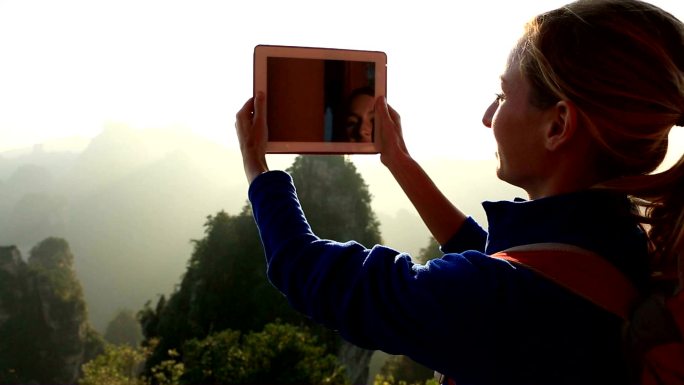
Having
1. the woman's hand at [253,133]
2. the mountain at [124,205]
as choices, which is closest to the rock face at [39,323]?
the mountain at [124,205]

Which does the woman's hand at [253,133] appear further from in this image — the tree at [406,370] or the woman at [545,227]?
the tree at [406,370]

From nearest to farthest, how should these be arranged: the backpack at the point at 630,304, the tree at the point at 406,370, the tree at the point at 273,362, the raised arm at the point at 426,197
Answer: the backpack at the point at 630,304
the raised arm at the point at 426,197
the tree at the point at 273,362
the tree at the point at 406,370

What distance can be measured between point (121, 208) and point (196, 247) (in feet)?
144

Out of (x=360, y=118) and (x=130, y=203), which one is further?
(x=130, y=203)

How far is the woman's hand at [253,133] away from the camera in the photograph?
1.10 metres

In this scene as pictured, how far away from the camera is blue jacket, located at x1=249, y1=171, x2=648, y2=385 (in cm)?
84

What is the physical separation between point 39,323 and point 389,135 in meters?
34.9

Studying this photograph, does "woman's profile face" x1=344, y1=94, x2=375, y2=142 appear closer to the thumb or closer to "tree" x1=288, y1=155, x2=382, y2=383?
the thumb

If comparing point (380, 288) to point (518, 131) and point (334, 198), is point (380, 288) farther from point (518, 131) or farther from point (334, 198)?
point (334, 198)

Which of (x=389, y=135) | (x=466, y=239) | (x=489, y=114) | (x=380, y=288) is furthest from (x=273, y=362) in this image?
(x=380, y=288)

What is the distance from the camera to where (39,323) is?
32.1 metres

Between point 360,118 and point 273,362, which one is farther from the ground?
point 360,118

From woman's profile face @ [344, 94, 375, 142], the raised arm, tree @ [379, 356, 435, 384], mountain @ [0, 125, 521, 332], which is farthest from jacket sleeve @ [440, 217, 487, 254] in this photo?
mountain @ [0, 125, 521, 332]

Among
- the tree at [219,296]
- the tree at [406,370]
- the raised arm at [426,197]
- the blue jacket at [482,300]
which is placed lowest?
the tree at [406,370]
